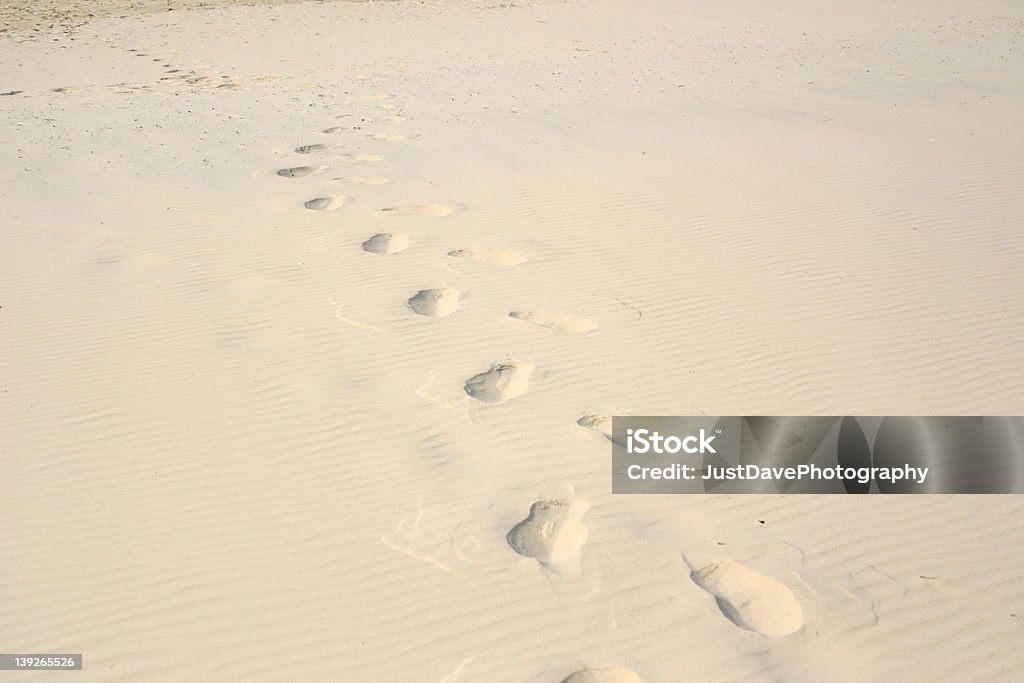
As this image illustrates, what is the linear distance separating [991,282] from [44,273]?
21.7 ft

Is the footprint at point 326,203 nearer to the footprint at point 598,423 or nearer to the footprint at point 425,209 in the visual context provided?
the footprint at point 425,209

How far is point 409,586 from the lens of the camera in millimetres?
3381

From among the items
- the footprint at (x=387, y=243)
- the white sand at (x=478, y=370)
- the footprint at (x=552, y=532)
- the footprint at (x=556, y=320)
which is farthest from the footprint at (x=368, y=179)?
the footprint at (x=552, y=532)

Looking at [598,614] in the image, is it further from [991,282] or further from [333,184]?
[333,184]

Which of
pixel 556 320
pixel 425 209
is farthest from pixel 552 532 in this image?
pixel 425 209

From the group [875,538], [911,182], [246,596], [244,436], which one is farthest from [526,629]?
[911,182]

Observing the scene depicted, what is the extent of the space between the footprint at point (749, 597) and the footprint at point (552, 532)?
476 millimetres

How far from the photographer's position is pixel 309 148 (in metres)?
9.06

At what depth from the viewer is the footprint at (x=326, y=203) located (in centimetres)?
734

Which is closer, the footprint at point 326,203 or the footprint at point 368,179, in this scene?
the footprint at point 326,203

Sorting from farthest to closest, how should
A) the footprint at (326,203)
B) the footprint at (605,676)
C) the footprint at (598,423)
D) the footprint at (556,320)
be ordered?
1. the footprint at (326,203)
2. the footprint at (556,320)
3. the footprint at (598,423)
4. the footprint at (605,676)

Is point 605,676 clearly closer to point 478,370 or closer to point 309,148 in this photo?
point 478,370

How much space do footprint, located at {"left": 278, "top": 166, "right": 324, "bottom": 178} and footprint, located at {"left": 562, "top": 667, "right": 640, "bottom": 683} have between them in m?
6.30

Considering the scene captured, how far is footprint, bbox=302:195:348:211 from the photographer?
7.34 meters
